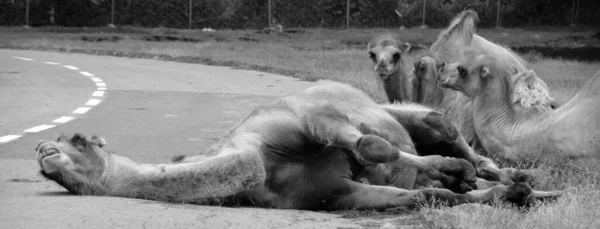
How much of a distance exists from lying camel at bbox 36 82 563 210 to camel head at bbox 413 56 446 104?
3862mm

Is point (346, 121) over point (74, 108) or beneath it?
over

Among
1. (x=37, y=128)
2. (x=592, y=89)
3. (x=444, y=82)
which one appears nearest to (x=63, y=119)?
(x=37, y=128)

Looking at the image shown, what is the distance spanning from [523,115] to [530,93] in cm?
38

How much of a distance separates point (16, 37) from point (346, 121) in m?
31.7

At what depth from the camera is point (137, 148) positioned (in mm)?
10953

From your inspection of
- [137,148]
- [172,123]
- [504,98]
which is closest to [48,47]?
[172,123]

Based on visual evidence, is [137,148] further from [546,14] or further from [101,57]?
[546,14]

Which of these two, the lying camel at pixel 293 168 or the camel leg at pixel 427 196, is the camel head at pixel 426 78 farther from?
the camel leg at pixel 427 196

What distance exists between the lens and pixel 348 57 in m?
29.5

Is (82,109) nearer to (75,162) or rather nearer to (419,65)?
(419,65)

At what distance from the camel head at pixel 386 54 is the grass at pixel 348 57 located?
8.75ft

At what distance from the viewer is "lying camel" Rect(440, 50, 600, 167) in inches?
320

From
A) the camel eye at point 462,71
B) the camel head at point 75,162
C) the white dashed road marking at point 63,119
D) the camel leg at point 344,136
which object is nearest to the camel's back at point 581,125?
the camel eye at point 462,71

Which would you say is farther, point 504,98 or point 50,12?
point 50,12
